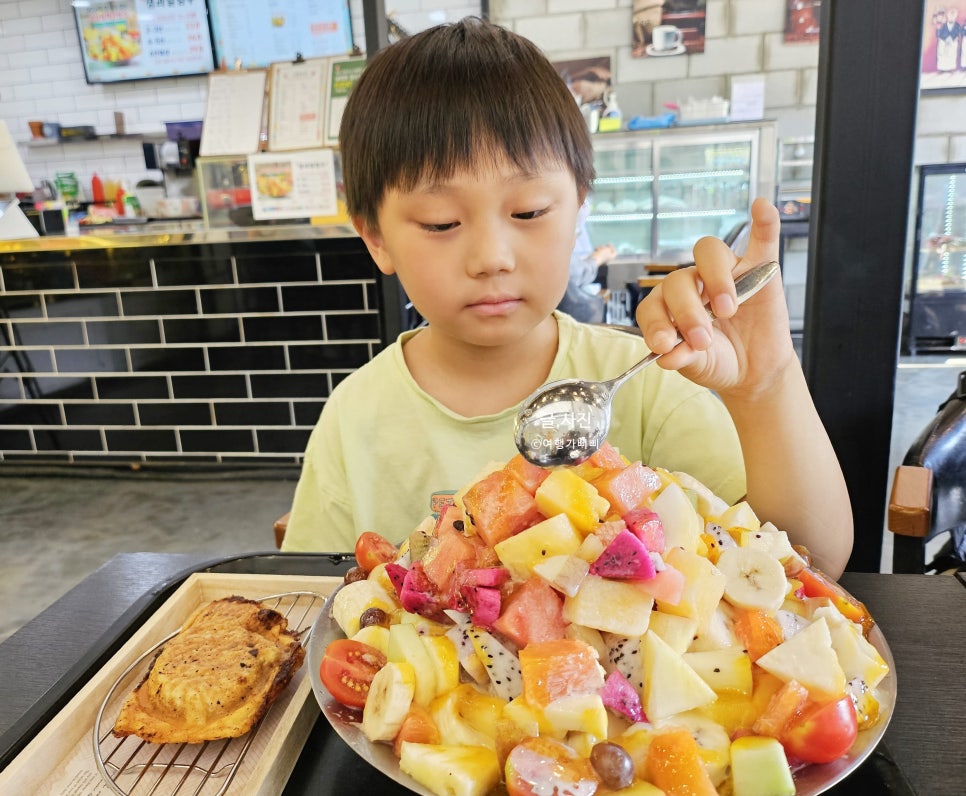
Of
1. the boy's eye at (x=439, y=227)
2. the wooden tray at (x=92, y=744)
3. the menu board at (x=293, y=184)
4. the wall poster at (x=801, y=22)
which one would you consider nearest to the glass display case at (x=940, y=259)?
the wall poster at (x=801, y=22)

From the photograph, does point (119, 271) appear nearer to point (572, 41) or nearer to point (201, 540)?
point (201, 540)

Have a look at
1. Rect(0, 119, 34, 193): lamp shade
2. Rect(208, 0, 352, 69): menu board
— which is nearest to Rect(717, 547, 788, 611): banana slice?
Rect(0, 119, 34, 193): lamp shade

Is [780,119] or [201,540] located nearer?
[201,540]

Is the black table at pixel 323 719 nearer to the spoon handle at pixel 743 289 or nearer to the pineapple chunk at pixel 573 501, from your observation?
the pineapple chunk at pixel 573 501

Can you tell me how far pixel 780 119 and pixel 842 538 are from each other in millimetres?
5502

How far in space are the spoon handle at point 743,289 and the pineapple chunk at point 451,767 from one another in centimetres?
37

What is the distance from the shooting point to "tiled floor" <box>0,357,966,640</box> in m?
2.80

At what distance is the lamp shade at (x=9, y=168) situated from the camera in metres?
3.52

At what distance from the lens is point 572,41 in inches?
232

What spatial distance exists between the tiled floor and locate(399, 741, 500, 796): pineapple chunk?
2233 millimetres

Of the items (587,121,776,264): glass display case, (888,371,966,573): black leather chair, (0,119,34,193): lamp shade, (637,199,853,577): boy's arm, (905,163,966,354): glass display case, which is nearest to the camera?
(637,199,853,577): boy's arm

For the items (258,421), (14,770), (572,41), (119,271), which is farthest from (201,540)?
(572,41)

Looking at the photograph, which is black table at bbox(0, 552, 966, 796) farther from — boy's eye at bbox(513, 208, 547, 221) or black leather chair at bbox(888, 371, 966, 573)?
boy's eye at bbox(513, 208, 547, 221)

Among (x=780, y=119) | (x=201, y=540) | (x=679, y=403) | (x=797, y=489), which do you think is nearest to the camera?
(x=797, y=489)
